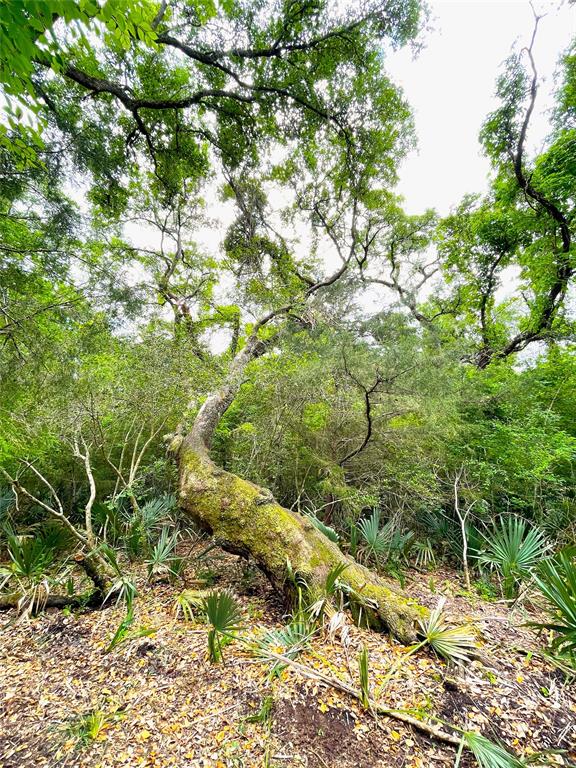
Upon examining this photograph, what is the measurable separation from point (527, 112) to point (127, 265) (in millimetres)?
10517

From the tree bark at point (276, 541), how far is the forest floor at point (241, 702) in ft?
1.03

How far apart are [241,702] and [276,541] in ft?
4.88

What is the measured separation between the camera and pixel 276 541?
378 centimetres


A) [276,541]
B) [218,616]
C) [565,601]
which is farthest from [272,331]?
[565,601]

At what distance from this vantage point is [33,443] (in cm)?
489

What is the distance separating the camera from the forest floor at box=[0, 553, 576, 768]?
6.89 feet

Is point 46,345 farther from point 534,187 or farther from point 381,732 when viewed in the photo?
point 534,187

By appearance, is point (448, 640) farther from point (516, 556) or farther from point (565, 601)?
point (516, 556)

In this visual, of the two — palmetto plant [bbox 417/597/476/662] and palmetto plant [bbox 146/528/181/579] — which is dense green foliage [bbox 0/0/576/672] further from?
palmetto plant [bbox 417/597/476/662]

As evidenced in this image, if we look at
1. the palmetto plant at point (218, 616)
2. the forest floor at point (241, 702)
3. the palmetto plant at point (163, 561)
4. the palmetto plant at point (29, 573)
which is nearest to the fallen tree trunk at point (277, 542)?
the forest floor at point (241, 702)

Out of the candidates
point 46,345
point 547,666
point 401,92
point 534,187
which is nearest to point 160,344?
point 46,345

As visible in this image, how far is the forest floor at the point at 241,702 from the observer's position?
6.89 feet

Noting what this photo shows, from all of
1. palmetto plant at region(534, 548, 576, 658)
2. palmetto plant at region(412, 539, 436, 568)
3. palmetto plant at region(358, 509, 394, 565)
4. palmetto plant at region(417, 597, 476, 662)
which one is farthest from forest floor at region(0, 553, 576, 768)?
palmetto plant at region(412, 539, 436, 568)

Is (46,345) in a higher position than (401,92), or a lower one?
lower
